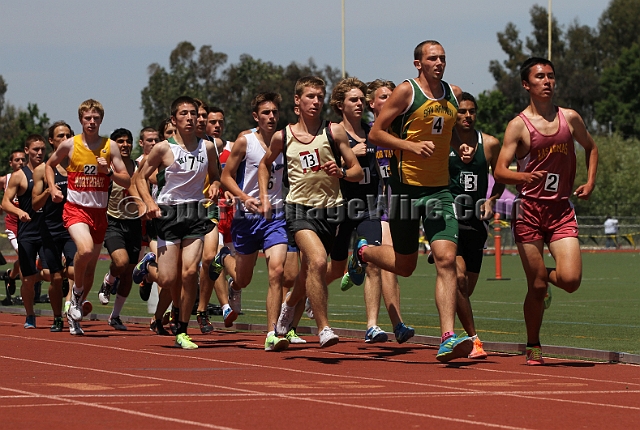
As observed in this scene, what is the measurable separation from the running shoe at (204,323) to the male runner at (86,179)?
4.65 ft

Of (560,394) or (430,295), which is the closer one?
(560,394)

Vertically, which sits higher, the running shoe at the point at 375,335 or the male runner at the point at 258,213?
the male runner at the point at 258,213

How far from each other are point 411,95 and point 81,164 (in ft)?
16.5

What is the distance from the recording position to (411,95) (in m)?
10.7

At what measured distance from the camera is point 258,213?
12.0 m

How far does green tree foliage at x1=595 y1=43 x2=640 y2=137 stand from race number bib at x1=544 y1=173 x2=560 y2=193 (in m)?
87.4

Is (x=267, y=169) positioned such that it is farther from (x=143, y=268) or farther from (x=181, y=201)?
(x=143, y=268)

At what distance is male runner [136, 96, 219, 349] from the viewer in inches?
502

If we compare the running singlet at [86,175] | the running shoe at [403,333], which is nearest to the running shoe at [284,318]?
the running shoe at [403,333]

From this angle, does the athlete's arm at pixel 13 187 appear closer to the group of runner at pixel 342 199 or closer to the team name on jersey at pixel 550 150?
the group of runner at pixel 342 199

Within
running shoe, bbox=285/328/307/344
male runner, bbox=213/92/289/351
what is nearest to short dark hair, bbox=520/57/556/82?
male runner, bbox=213/92/289/351

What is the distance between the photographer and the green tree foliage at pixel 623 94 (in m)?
95.5

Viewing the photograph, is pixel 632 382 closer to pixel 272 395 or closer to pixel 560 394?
pixel 560 394

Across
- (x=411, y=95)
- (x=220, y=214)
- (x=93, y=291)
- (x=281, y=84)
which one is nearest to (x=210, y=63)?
(x=281, y=84)
